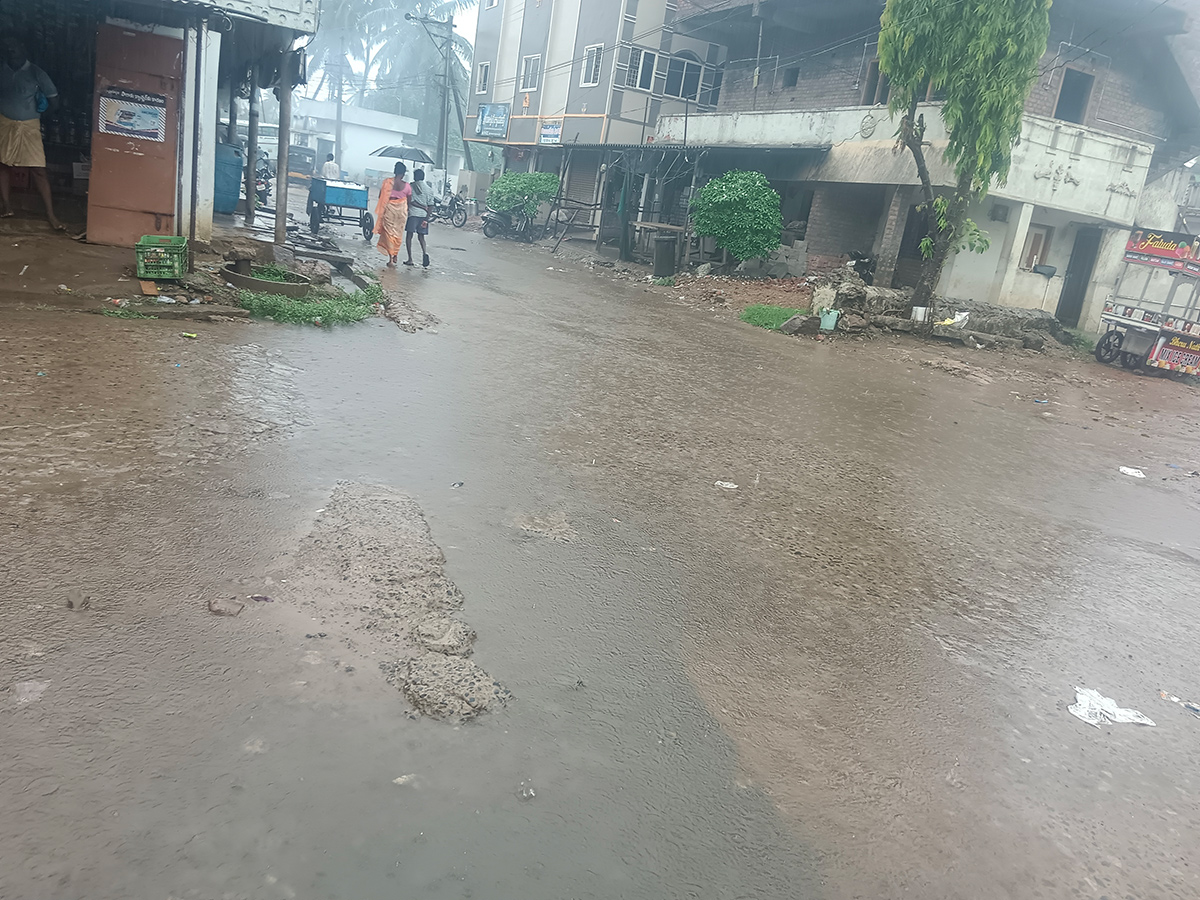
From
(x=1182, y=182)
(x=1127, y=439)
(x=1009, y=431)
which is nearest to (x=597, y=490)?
(x=1009, y=431)

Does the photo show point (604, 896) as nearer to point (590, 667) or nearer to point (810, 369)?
point (590, 667)

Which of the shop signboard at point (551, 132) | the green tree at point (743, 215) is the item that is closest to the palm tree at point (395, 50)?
the shop signboard at point (551, 132)

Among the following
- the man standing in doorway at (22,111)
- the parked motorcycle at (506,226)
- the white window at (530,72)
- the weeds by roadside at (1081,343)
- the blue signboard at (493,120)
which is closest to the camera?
the man standing in doorway at (22,111)

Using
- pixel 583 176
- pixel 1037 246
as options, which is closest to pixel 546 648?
pixel 1037 246

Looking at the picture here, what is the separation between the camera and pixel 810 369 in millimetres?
11367

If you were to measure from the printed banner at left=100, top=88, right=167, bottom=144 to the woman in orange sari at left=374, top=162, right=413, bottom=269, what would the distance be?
4341 mm

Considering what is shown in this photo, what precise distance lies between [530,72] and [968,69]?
23.5m

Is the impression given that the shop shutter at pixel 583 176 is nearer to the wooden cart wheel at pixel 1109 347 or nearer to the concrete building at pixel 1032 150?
the concrete building at pixel 1032 150

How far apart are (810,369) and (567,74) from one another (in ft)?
77.5

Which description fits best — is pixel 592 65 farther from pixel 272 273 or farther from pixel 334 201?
pixel 272 273

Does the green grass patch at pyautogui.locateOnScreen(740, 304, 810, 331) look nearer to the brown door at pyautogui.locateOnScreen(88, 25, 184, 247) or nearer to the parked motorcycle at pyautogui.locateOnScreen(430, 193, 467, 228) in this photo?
the brown door at pyautogui.locateOnScreen(88, 25, 184, 247)

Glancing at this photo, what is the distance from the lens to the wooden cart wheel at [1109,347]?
15766mm

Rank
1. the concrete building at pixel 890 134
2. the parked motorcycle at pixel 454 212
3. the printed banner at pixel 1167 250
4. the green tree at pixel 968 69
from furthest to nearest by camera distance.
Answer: the parked motorcycle at pixel 454 212 < the concrete building at pixel 890 134 < the printed banner at pixel 1167 250 < the green tree at pixel 968 69

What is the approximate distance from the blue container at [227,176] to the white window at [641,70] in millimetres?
16738
